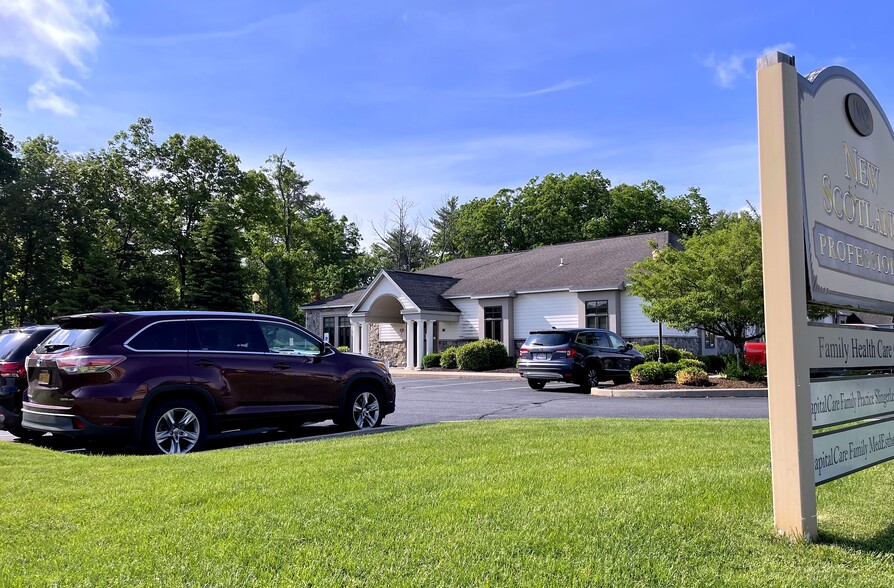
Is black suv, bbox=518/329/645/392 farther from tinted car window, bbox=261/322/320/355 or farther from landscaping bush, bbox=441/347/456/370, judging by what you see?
landscaping bush, bbox=441/347/456/370

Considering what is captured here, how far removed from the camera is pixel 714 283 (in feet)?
63.1

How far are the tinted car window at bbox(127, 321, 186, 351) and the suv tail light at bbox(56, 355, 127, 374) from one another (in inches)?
14.1

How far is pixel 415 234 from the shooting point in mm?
64250

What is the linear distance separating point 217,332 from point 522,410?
6.93 m

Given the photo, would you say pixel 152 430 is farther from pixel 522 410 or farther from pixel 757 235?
pixel 757 235

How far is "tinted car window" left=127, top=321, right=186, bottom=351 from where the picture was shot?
8.77 meters

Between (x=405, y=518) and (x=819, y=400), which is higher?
(x=819, y=400)

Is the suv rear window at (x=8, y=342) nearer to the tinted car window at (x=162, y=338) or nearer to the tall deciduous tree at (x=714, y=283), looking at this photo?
the tinted car window at (x=162, y=338)

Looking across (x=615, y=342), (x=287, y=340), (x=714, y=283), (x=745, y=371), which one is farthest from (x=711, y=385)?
(x=287, y=340)

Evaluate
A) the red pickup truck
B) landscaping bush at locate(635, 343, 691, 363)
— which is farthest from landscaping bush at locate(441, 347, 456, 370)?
the red pickup truck

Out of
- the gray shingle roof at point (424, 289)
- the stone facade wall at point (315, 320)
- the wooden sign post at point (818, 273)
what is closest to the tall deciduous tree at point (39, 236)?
the stone facade wall at point (315, 320)

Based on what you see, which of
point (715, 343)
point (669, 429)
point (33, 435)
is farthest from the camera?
point (715, 343)

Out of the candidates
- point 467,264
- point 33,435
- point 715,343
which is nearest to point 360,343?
point 467,264

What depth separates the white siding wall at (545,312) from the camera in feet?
103
